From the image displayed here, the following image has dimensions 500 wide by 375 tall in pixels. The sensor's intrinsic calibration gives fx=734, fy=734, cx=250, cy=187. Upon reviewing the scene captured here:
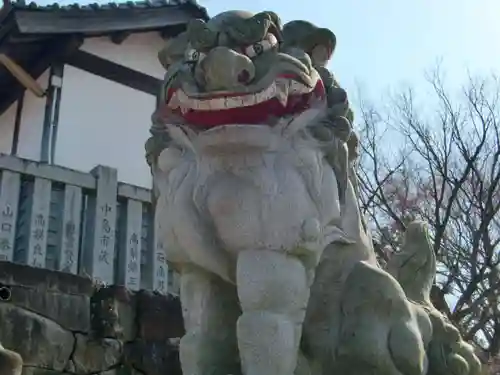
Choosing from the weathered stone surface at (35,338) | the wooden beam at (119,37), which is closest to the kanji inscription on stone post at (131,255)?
the weathered stone surface at (35,338)

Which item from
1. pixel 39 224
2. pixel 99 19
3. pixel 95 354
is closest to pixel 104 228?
pixel 39 224

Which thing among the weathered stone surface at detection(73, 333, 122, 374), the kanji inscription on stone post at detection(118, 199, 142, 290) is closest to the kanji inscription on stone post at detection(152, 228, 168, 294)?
the kanji inscription on stone post at detection(118, 199, 142, 290)

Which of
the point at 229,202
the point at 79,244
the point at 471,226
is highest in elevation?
the point at 471,226

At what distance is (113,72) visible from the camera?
26.8 ft

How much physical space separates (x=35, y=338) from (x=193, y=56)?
218 centimetres

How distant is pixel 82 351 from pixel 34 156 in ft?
15.3

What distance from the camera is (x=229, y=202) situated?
2.19 meters

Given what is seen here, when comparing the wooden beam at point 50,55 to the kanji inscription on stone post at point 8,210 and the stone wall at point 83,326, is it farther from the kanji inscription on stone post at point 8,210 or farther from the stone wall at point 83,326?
the stone wall at point 83,326

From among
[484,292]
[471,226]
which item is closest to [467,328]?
[484,292]

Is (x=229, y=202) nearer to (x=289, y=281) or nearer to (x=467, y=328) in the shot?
(x=289, y=281)

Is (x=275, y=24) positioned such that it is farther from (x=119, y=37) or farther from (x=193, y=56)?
(x=119, y=37)

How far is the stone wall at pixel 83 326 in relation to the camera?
387 cm

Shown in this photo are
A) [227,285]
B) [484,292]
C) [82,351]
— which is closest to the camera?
[227,285]

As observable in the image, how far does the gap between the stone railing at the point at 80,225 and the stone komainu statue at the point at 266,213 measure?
242 cm
